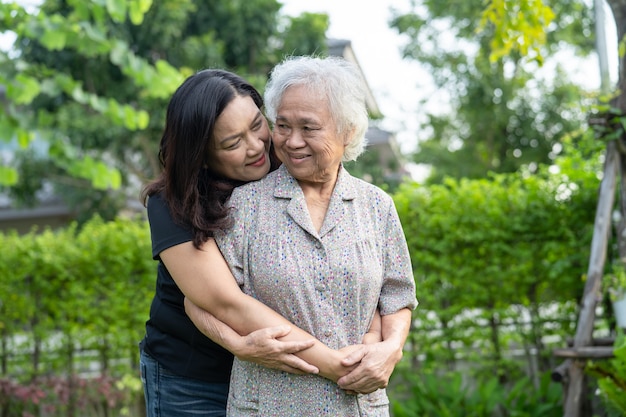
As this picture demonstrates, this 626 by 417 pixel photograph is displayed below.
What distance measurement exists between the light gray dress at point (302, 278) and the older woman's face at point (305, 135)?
0.26 ft

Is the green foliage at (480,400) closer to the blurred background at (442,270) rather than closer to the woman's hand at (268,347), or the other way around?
the blurred background at (442,270)

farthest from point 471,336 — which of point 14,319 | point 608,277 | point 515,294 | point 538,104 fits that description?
point 538,104

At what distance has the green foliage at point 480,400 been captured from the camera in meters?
5.30

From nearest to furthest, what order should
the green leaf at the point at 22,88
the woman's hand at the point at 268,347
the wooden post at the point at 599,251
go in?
1. the woman's hand at the point at 268,347
2. the green leaf at the point at 22,88
3. the wooden post at the point at 599,251

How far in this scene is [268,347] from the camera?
80.6 inches

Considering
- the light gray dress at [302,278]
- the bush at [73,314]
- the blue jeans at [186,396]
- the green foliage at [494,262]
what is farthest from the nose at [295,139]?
the bush at [73,314]

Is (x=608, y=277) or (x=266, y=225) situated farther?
(x=608, y=277)

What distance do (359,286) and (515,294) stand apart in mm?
3894

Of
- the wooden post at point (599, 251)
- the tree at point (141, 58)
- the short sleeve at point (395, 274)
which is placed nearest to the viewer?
the short sleeve at point (395, 274)

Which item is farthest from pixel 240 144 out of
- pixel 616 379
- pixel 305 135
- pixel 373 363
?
pixel 616 379

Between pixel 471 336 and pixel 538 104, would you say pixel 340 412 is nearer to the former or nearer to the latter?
pixel 471 336

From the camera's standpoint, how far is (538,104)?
17141mm

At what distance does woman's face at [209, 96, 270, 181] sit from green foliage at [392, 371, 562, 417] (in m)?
3.35

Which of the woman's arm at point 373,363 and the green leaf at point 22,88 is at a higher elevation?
the green leaf at point 22,88
